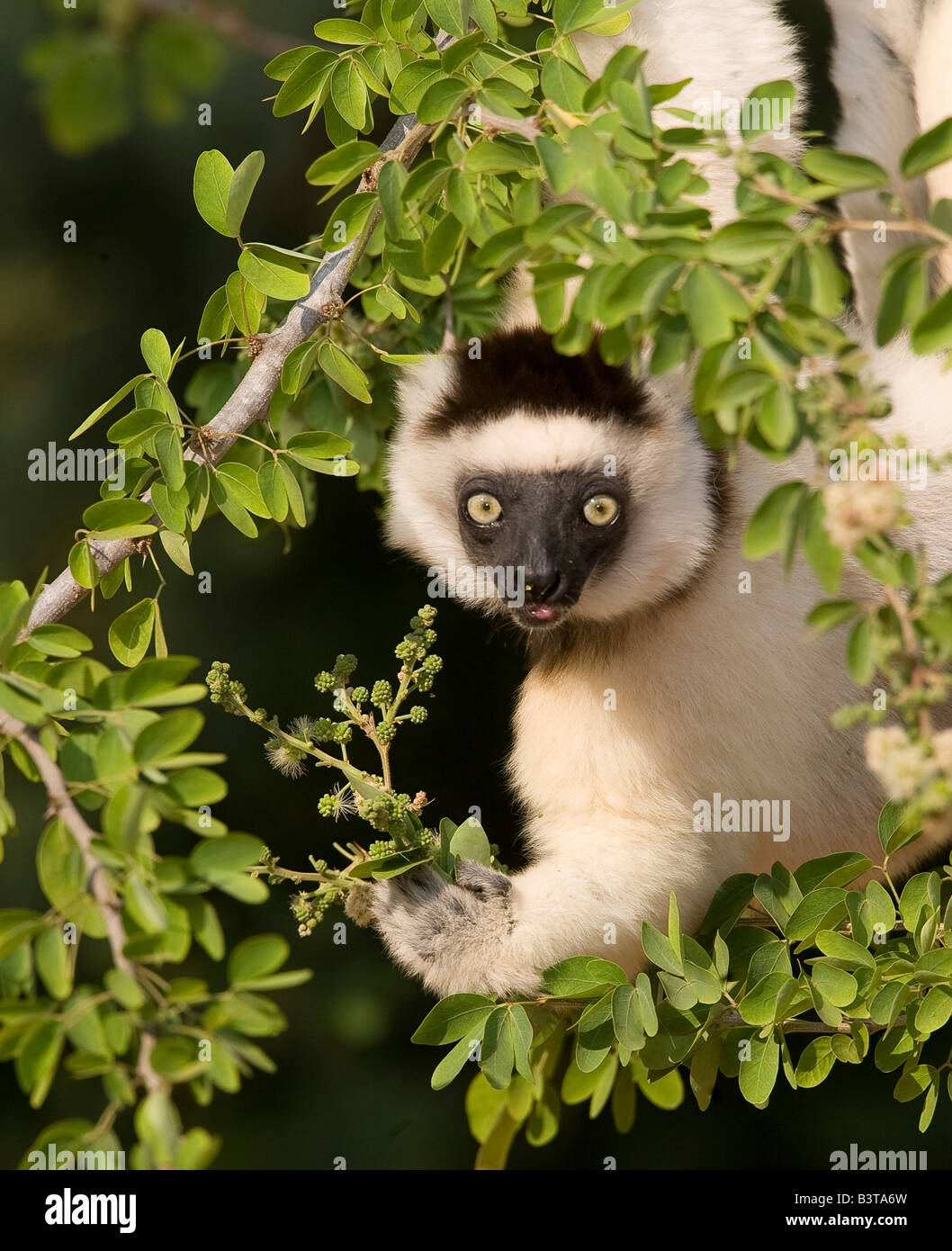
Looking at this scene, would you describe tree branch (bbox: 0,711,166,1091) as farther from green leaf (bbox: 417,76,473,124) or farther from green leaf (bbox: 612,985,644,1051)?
green leaf (bbox: 417,76,473,124)

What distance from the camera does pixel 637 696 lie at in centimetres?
191

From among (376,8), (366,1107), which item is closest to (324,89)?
(376,8)

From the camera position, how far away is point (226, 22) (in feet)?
7.22

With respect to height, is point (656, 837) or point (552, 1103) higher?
point (656, 837)

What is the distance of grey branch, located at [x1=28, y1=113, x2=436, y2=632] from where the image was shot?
163 centimetres

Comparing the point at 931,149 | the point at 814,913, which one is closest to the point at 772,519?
the point at 931,149

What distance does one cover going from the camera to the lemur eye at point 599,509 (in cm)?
183

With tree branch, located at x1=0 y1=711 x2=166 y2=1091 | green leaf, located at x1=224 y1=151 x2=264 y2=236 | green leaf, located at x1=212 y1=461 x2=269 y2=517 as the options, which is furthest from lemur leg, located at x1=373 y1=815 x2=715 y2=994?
green leaf, located at x1=224 y1=151 x2=264 y2=236

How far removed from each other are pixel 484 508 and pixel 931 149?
95 cm

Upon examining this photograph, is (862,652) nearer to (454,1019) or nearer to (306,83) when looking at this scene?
(454,1019)

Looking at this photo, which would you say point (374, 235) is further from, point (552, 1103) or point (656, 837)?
point (552, 1103)

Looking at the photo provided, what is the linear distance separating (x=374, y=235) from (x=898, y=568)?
3.57 feet

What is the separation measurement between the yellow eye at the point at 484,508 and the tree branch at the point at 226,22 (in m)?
0.82

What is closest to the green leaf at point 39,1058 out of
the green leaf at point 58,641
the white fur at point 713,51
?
the green leaf at point 58,641
